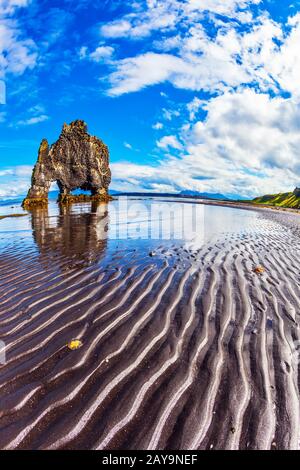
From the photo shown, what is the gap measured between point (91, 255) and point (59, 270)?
2290 mm

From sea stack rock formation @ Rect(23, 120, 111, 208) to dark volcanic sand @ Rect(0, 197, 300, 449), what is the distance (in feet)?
191

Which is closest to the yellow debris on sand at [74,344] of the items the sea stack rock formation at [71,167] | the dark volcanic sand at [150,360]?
the dark volcanic sand at [150,360]

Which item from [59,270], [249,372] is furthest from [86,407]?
[59,270]

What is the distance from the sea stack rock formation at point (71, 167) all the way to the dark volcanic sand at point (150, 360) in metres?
58.2

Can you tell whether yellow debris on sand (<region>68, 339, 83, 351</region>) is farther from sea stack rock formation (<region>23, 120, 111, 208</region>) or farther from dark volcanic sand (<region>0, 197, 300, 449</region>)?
sea stack rock formation (<region>23, 120, 111, 208</region>)

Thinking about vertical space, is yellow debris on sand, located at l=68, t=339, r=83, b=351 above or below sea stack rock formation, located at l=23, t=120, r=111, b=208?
below

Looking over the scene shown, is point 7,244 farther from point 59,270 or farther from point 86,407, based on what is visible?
point 86,407

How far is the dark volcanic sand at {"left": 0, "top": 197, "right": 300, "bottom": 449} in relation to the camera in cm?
287

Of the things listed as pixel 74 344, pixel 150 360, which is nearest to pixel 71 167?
pixel 74 344

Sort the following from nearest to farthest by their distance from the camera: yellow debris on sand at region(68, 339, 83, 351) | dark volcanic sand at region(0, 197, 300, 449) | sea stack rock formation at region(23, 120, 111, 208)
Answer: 1. dark volcanic sand at region(0, 197, 300, 449)
2. yellow debris on sand at region(68, 339, 83, 351)
3. sea stack rock formation at region(23, 120, 111, 208)

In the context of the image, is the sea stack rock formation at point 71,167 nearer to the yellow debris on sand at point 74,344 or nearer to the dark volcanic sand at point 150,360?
the dark volcanic sand at point 150,360

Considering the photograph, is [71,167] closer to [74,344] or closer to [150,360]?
[74,344]

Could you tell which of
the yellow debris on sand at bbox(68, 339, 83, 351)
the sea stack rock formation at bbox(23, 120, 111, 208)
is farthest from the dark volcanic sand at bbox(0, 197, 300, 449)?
the sea stack rock formation at bbox(23, 120, 111, 208)

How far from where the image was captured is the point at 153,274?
8.23 metres
